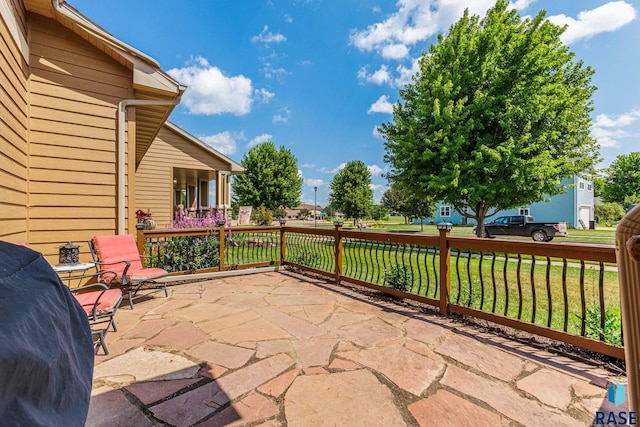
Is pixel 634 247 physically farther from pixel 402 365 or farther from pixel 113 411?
pixel 113 411

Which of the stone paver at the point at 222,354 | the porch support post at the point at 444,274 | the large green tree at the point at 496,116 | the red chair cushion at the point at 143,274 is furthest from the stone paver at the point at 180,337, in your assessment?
the large green tree at the point at 496,116

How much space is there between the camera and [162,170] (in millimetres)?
10445

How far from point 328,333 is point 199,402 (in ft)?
4.52

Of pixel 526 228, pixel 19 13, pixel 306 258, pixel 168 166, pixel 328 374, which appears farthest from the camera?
pixel 526 228

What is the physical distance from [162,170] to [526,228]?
1718 centimetres

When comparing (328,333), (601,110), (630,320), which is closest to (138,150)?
(328,333)

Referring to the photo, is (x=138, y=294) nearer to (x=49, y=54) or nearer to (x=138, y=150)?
(x=49, y=54)

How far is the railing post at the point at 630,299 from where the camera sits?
817 millimetres

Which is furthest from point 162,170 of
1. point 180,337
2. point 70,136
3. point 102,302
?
point 180,337

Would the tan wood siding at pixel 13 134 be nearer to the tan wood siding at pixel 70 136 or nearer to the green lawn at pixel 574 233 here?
the tan wood siding at pixel 70 136

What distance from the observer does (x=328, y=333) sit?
294 cm

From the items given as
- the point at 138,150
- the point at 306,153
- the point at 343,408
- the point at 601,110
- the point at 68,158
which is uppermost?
the point at 306,153

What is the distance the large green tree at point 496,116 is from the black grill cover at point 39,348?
9738 millimetres

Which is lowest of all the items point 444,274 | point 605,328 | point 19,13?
point 605,328
